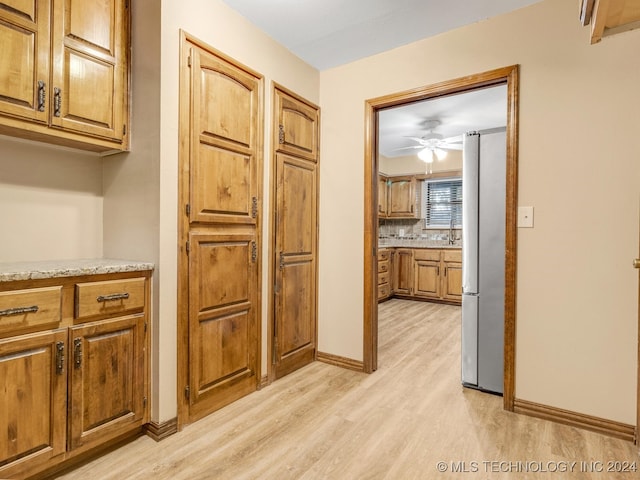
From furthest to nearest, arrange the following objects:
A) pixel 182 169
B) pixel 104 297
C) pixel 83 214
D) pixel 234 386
A: pixel 234 386 < pixel 83 214 < pixel 182 169 < pixel 104 297

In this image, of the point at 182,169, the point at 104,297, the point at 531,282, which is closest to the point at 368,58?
the point at 182,169

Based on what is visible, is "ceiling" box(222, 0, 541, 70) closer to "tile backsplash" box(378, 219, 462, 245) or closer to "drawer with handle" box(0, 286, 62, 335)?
"drawer with handle" box(0, 286, 62, 335)

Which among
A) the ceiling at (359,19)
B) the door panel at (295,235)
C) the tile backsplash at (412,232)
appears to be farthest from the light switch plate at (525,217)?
the tile backsplash at (412,232)

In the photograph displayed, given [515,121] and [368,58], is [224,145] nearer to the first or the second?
[368,58]

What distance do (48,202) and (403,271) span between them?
16.3 feet

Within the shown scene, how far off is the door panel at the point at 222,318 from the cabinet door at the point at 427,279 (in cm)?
393

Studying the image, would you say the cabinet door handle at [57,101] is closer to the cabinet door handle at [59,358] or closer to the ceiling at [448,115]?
the cabinet door handle at [59,358]

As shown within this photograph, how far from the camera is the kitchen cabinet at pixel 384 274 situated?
18.2 feet

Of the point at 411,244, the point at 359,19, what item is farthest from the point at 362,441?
the point at 411,244

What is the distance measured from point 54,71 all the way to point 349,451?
2.33 meters

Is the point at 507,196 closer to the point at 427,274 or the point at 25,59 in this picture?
the point at 25,59

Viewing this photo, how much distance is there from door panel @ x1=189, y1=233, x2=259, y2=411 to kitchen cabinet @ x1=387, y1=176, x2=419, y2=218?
4.49 metres

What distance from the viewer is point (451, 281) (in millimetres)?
5496

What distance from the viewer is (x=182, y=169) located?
192cm
